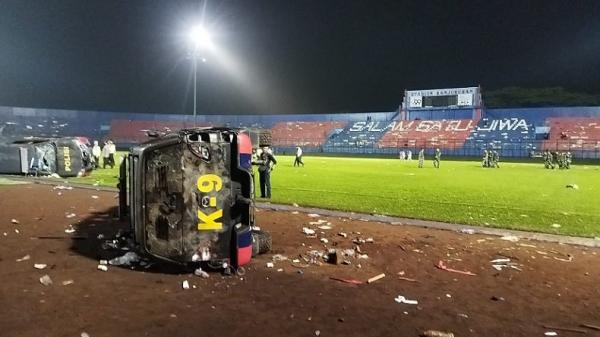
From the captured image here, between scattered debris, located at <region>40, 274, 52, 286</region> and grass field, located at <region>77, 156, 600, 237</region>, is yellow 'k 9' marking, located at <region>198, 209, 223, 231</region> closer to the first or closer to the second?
scattered debris, located at <region>40, 274, 52, 286</region>

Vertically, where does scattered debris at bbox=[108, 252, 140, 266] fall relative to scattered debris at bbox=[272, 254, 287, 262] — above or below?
above

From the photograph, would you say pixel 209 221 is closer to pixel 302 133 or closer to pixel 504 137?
pixel 504 137

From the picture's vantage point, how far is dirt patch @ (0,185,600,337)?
13.7ft

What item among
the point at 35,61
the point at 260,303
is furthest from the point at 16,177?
the point at 35,61

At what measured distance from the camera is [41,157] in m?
21.0

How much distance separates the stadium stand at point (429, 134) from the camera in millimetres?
60719

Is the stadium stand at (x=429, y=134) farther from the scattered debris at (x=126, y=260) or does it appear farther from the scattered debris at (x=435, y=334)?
the scattered debris at (x=435, y=334)

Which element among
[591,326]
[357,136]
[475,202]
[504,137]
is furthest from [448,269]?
[357,136]

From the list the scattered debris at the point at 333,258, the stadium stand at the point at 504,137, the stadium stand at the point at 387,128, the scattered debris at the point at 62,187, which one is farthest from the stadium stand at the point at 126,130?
the scattered debris at the point at 333,258

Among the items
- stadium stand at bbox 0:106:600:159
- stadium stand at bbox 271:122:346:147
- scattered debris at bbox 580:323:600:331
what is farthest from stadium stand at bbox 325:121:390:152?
scattered debris at bbox 580:323:600:331

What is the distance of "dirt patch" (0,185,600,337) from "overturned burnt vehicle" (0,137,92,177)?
14.2 meters

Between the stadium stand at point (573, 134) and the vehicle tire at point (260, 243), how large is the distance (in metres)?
54.2

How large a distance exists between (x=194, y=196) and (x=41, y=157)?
730 inches

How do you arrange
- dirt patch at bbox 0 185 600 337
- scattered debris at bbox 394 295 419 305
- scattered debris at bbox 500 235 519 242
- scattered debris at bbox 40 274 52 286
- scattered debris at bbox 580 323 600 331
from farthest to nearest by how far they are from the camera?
1. scattered debris at bbox 500 235 519 242
2. scattered debris at bbox 40 274 52 286
3. scattered debris at bbox 394 295 419 305
4. scattered debris at bbox 580 323 600 331
5. dirt patch at bbox 0 185 600 337
